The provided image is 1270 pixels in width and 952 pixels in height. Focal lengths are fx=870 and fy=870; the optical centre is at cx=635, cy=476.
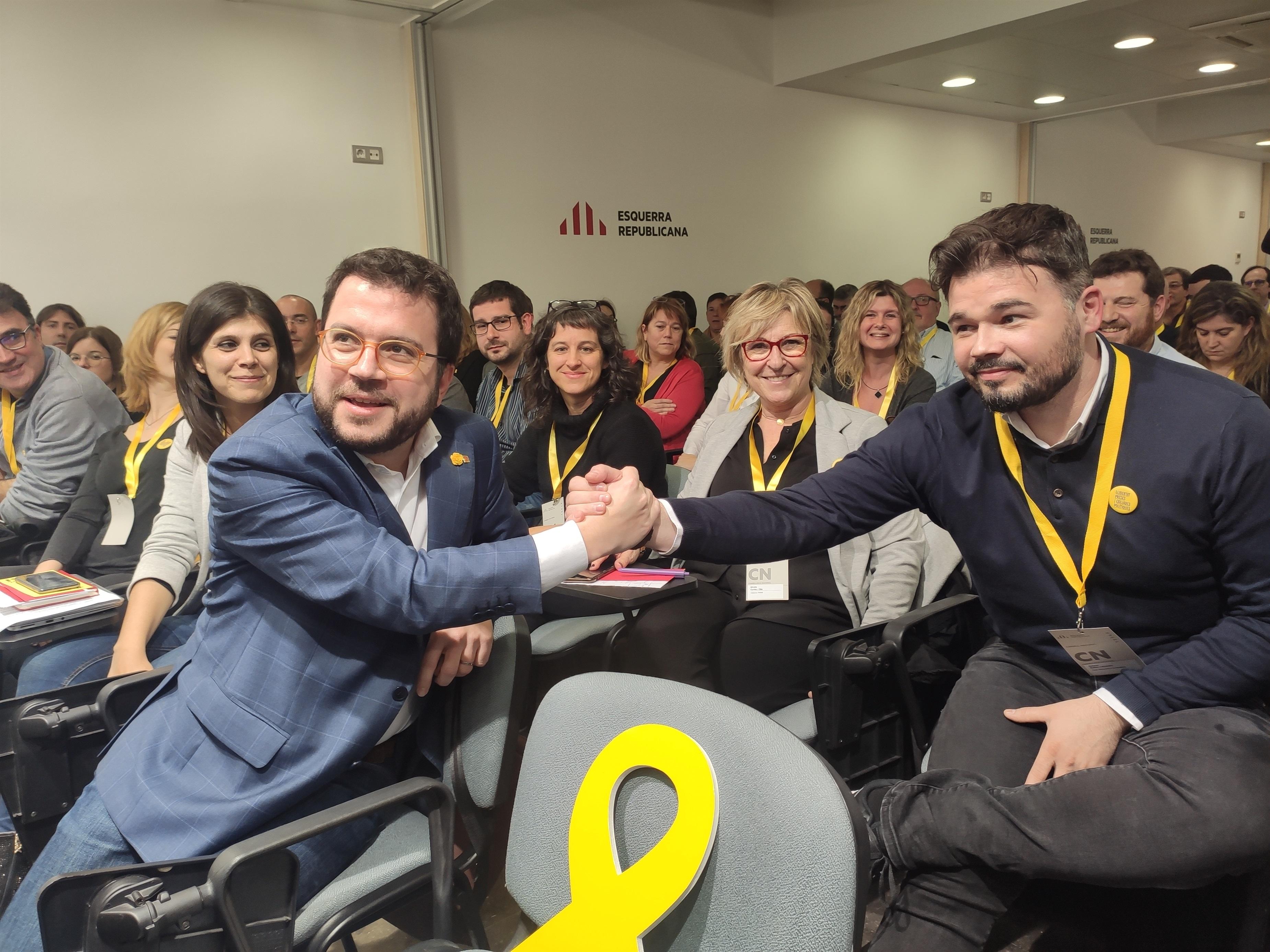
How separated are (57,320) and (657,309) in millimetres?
3564

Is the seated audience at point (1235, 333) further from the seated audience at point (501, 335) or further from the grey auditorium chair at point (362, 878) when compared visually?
the grey auditorium chair at point (362, 878)

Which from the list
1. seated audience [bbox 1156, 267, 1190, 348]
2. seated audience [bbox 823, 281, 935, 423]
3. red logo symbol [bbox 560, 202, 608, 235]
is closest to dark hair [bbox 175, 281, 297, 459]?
seated audience [bbox 823, 281, 935, 423]

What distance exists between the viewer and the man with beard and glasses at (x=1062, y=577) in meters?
1.39

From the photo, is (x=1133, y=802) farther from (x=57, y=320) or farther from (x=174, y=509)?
(x=57, y=320)

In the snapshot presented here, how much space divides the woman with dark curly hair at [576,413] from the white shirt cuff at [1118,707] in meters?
1.78

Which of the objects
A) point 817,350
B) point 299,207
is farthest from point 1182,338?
point 299,207

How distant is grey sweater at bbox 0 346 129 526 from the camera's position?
11.0 ft

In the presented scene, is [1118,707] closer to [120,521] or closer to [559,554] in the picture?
[559,554]

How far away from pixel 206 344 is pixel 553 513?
1259 mm

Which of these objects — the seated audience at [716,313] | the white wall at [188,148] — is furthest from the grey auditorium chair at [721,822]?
the seated audience at [716,313]

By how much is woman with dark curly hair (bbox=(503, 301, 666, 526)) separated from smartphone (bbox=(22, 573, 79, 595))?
1.44 meters

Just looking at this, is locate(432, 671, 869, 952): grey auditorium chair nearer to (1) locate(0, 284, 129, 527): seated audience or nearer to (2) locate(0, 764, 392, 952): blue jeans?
(2) locate(0, 764, 392, 952): blue jeans

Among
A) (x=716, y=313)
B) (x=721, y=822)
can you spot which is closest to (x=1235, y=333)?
(x=721, y=822)

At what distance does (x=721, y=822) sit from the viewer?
43.1 inches
